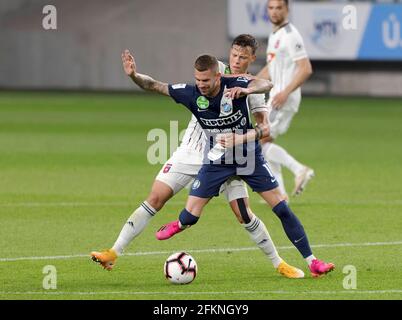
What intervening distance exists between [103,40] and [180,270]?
28.6 m

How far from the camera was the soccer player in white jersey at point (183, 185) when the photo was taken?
967cm

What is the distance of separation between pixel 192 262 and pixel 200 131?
127 cm

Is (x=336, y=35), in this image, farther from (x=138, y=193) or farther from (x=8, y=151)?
(x=138, y=193)

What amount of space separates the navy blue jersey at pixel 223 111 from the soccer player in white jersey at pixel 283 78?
4.14 meters

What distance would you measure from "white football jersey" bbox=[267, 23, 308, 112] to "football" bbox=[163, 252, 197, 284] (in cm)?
503

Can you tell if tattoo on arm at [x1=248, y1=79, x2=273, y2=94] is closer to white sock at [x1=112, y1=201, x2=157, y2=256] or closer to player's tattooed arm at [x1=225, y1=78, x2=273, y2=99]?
player's tattooed arm at [x1=225, y1=78, x2=273, y2=99]

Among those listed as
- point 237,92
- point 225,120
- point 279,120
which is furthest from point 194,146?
point 279,120

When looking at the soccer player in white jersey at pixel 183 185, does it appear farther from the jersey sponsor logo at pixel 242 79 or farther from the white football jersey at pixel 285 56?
the white football jersey at pixel 285 56

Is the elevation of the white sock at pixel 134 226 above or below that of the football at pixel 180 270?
above

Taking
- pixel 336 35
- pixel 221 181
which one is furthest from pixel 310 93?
pixel 221 181

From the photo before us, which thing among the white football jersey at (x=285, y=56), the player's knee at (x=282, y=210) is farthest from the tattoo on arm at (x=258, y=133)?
the white football jersey at (x=285, y=56)

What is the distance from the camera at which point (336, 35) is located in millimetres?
33750

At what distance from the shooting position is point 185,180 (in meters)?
9.95

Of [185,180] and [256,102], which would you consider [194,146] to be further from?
[256,102]
